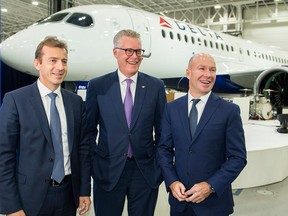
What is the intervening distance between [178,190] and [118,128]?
0.54 meters

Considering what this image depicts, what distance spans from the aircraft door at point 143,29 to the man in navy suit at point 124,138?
4.20 metres

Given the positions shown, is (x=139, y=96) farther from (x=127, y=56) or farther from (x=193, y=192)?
(x=193, y=192)

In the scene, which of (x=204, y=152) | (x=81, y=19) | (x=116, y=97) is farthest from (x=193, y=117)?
(x=81, y=19)

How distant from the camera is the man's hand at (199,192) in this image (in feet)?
5.11

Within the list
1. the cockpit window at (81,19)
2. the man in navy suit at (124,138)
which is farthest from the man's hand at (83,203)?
the cockpit window at (81,19)

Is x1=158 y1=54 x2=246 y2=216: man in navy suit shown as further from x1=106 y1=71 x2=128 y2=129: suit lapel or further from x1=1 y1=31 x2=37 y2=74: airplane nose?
x1=1 y1=31 x2=37 y2=74: airplane nose

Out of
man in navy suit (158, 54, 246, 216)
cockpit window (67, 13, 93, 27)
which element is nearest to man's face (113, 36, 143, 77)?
man in navy suit (158, 54, 246, 216)

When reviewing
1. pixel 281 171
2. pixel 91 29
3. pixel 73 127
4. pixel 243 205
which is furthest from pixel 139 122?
pixel 91 29

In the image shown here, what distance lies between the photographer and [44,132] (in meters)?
1.52

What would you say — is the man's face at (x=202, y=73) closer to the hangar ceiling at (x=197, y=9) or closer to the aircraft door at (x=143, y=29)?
the aircraft door at (x=143, y=29)

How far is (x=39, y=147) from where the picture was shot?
1511mm

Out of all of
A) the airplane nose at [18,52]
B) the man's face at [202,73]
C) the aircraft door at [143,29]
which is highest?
the aircraft door at [143,29]

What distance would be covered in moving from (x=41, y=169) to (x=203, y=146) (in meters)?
0.86

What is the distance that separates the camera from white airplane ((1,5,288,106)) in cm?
489
